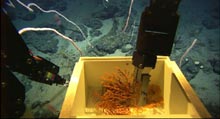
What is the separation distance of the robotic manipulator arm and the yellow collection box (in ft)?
0.95

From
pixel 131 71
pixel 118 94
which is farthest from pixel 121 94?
pixel 131 71

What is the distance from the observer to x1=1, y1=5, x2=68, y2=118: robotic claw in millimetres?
1000

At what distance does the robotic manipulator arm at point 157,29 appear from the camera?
0.93 m

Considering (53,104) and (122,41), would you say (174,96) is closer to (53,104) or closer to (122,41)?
(53,104)

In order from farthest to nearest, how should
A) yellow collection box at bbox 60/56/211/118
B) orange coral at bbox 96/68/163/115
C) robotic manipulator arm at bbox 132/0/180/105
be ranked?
1. orange coral at bbox 96/68/163/115
2. yellow collection box at bbox 60/56/211/118
3. robotic manipulator arm at bbox 132/0/180/105

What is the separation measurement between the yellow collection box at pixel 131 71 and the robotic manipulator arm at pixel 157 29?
0.95 ft

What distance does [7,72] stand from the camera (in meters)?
1.08

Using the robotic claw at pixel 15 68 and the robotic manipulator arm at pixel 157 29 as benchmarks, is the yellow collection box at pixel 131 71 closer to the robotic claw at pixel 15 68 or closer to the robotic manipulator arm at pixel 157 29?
the robotic claw at pixel 15 68

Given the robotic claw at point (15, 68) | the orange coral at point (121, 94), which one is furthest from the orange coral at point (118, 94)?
the robotic claw at point (15, 68)

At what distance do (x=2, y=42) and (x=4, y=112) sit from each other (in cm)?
30

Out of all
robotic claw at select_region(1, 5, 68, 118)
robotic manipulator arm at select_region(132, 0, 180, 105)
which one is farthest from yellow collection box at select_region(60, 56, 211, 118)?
robotic manipulator arm at select_region(132, 0, 180, 105)

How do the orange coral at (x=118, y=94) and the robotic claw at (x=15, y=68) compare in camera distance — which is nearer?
the robotic claw at (x=15, y=68)

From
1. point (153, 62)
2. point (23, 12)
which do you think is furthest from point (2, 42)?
point (23, 12)

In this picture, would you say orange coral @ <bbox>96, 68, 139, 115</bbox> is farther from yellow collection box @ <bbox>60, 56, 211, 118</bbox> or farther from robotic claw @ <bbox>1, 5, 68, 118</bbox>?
robotic claw @ <bbox>1, 5, 68, 118</bbox>
